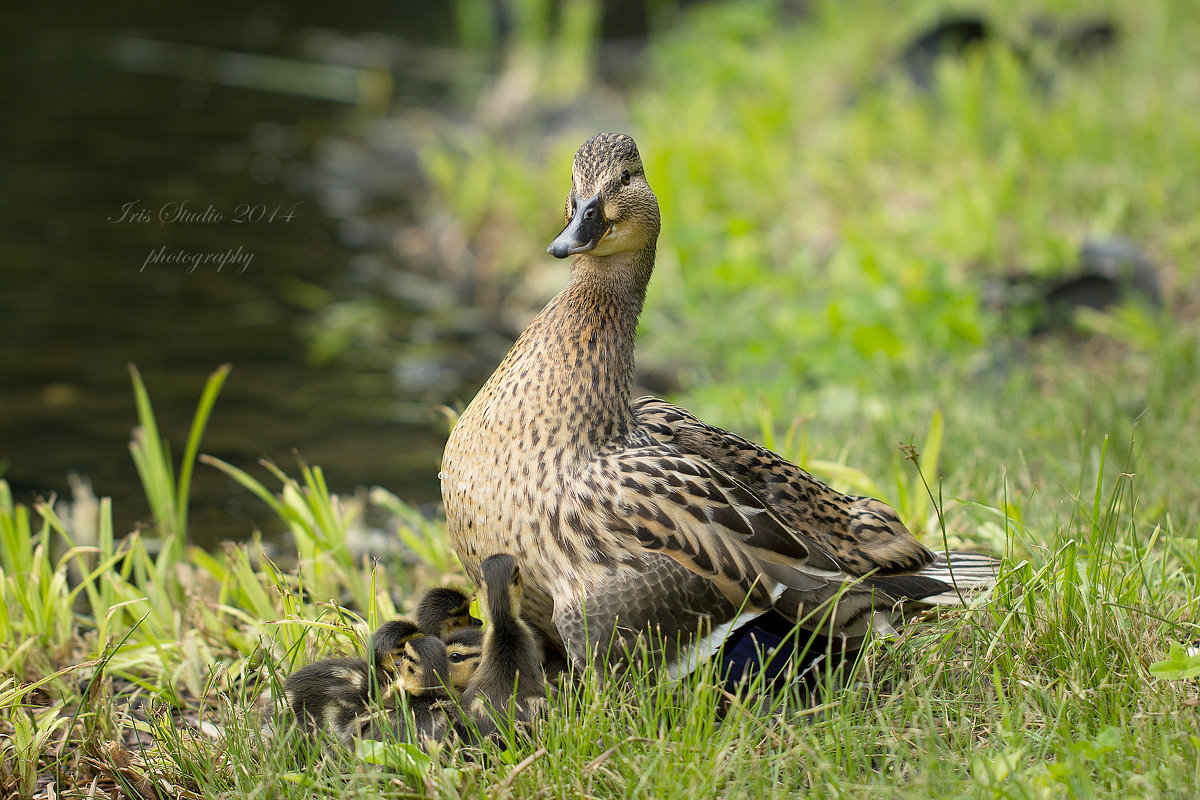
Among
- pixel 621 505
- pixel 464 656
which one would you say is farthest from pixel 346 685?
pixel 621 505

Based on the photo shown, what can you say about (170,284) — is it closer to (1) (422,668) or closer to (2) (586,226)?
(2) (586,226)

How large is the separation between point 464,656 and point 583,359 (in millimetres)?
789

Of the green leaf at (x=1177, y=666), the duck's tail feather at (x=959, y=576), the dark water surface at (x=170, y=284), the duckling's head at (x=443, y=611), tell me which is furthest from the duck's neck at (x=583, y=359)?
the dark water surface at (x=170, y=284)

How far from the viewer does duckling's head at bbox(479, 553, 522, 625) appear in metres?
2.71

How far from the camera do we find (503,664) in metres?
2.75

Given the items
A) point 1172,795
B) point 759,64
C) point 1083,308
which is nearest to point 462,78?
point 759,64

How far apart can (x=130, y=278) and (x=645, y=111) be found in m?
3.96

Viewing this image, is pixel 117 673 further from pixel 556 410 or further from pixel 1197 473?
pixel 1197 473

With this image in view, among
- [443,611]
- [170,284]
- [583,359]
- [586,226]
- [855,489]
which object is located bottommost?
[443,611]

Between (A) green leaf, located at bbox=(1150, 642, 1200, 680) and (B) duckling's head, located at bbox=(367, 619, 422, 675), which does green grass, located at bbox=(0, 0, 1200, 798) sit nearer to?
(A) green leaf, located at bbox=(1150, 642, 1200, 680)

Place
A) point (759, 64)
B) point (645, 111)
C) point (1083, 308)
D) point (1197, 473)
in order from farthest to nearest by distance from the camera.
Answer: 1. point (759, 64)
2. point (645, 111)
3. point (1083, 308)
4. point (1197, 473)

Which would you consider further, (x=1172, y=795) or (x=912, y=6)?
(x=912, y=6)

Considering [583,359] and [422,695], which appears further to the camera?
[583,359]

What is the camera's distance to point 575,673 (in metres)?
2.87
